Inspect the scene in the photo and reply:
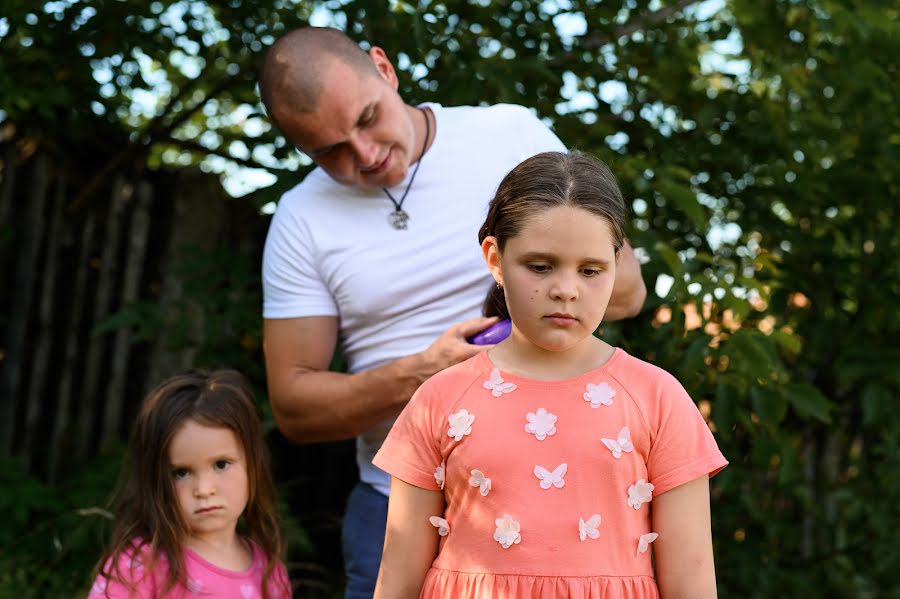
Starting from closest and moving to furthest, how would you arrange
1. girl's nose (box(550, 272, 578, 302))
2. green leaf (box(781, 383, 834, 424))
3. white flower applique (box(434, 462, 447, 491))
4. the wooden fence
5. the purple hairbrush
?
girl's nose (box(550, 272, 578, 302))
white flower applique (box(434, 462, 447, 491))
the purple hairbrush
green leaf (box(781, 383, 834, 424))
the wooden fence

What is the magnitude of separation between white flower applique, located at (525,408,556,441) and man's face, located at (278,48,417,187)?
0.97 meters

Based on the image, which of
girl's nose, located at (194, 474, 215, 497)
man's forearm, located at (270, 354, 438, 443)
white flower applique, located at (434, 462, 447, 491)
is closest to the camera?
white flower applique, located at (434, 462, 447, 491)

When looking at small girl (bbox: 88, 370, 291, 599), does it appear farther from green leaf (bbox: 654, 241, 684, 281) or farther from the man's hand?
green leaf (bbox: 654, 241, 684, 281)

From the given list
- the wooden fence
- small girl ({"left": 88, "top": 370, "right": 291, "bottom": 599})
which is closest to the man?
small girl ({"left": 88, "top": 370, "right": 291, "bottom": 599})

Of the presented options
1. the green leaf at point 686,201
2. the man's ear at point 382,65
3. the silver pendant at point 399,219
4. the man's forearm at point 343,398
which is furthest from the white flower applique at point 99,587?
the green leaf at point 686,201

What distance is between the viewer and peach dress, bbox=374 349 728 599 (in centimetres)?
176

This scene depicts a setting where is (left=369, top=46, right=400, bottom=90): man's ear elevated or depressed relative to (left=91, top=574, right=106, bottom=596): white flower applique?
elevated

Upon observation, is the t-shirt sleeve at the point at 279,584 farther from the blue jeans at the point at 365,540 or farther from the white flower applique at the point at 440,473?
the white flower applique at the point at 440,473

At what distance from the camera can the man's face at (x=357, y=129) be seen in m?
2.54

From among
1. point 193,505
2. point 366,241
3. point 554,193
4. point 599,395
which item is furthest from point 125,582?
point 554,193

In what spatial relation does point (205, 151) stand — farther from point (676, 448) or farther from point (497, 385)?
point (676, 448)

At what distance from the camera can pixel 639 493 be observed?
5.83 ft

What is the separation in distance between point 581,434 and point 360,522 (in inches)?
43.5

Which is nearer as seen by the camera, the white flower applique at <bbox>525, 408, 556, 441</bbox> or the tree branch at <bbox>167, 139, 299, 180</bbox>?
the white flower applique at <bbox>525, 408, 556, 441</bbox>
